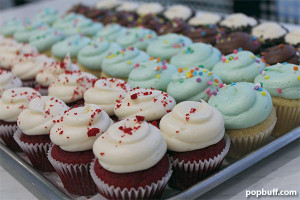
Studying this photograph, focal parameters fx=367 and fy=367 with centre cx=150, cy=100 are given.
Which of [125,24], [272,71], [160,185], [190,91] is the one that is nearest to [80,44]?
[125,24]

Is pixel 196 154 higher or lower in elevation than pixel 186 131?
lower

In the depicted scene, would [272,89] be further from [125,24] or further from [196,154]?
[125,24]

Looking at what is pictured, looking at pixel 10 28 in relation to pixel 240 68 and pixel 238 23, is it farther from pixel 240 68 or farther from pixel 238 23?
pixel 240 68

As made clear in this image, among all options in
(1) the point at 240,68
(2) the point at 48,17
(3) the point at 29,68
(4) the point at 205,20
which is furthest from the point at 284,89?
(2) the point at 48,17

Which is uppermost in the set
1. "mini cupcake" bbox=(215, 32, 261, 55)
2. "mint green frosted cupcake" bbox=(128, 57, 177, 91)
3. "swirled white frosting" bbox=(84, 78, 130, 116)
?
"swirled white frosting" bbox=(84, 78, 130, 116)

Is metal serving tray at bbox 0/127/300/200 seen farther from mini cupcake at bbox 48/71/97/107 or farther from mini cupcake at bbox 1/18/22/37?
mini cupcake at bbox 1/18/22/37

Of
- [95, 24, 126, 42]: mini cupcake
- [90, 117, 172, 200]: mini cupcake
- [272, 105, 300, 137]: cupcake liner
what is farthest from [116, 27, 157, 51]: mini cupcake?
[90, 117, 172, 200]: mini cupcake
